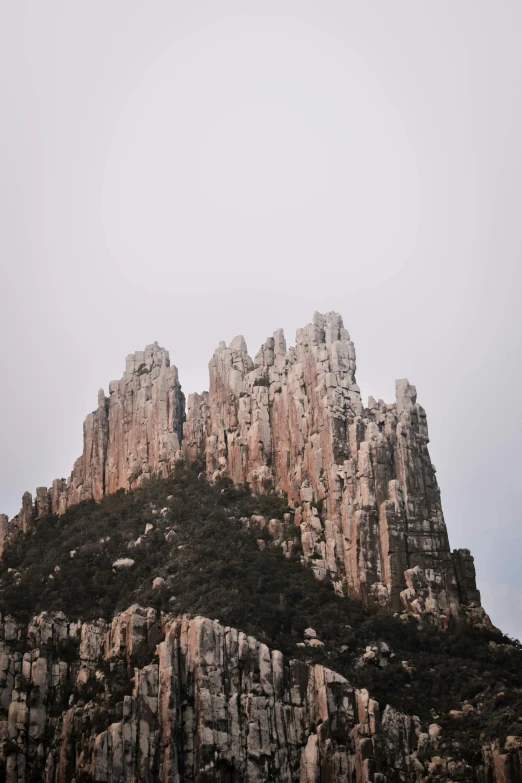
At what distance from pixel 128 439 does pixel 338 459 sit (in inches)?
1222

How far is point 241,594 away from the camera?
428ft

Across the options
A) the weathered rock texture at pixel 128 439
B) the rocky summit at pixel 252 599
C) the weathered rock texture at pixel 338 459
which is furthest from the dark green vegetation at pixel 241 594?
the weathered rock texture at pixel 128 439

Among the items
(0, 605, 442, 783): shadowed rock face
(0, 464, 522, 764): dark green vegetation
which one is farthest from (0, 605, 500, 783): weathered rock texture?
(0, 464, 522, 764): dark green vegetation

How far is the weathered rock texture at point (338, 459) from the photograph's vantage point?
134000 millimetres

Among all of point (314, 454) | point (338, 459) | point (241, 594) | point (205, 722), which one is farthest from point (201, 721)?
point (314, 454)

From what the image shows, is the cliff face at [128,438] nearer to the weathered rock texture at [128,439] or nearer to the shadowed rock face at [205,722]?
the weathered rock texture at [128,439]

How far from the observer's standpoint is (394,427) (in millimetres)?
143375

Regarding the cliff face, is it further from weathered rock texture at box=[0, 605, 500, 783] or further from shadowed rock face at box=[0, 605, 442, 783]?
shadowed rock face at box=[0, 605, 442, 783]

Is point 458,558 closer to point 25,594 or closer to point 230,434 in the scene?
point 230,434

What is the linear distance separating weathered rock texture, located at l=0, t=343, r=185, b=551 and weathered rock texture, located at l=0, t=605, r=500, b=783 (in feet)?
120

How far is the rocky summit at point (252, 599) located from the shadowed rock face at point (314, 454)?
0.78ft

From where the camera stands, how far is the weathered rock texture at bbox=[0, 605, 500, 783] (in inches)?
4513

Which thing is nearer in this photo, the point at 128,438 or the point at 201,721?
the point at 201,721

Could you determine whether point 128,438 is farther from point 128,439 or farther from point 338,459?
point 338,459
